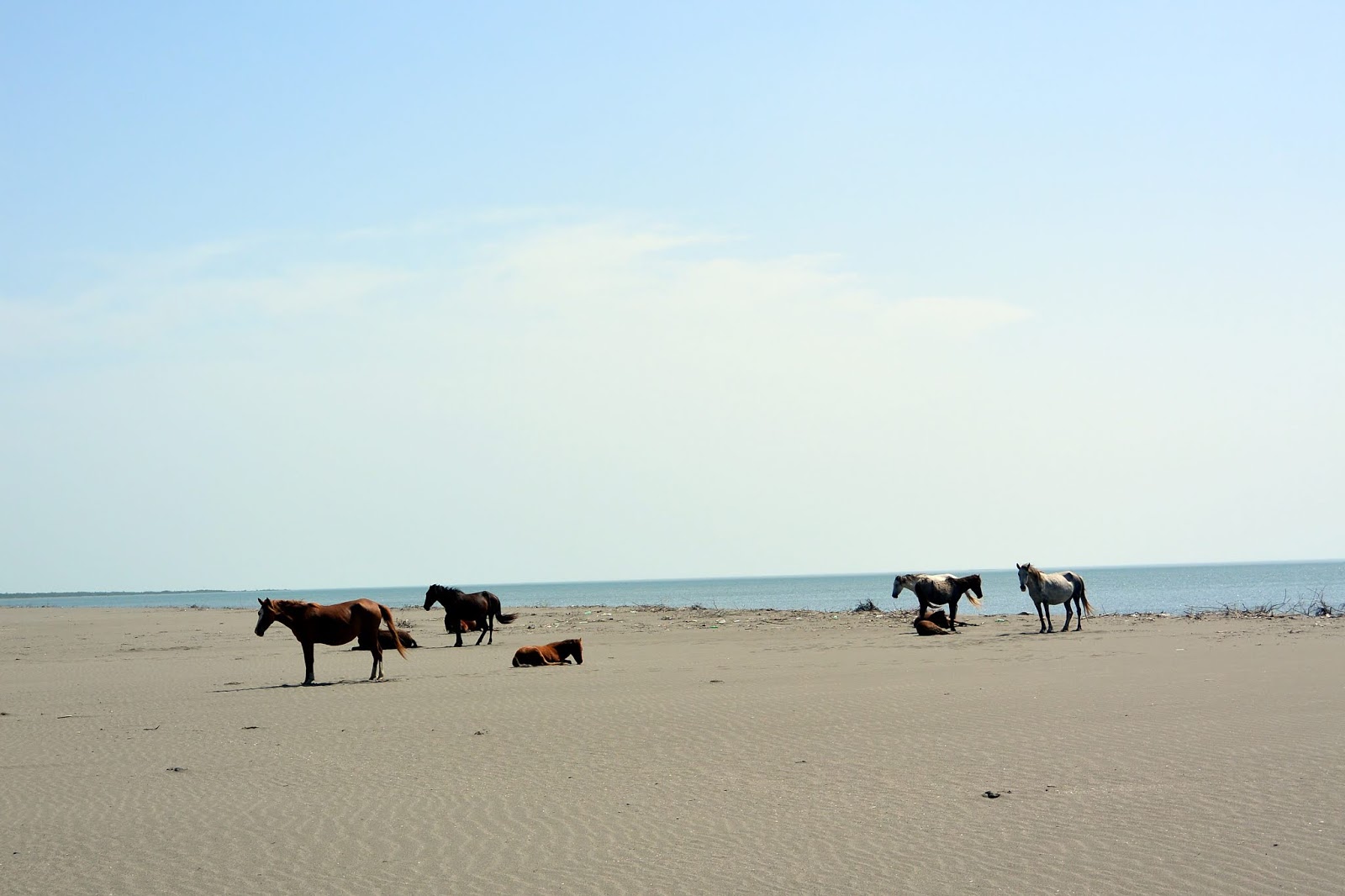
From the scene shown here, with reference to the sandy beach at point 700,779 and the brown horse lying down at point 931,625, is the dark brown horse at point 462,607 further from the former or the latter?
the brown horse lying down at point 931,625

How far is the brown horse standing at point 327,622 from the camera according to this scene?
19109mm

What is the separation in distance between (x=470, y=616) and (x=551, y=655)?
665 centimetres

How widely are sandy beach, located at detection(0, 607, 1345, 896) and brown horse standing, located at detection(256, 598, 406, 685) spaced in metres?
0.95

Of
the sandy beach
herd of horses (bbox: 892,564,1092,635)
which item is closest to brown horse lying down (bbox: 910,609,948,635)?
herd of horses (bbox: 892,564,1092,635)

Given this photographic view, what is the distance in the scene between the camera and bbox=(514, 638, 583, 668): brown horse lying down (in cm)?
2148

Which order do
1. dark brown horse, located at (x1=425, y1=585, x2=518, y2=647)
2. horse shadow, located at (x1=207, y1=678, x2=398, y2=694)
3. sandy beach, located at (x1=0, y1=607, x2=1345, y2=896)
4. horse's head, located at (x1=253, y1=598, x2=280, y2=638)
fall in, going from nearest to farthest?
sandy beach, located at (x1=0, y1=607, x2=1345, y2=896) → horse shadow, located at (x1=207, y1=678, x2=398, y2=694) → horse's head, located at (x1=253, y1=598, x2=280, y2=638) → dark brown horse, located at (x1=425, y1=585, x2=518, y2=647)

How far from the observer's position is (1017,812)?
823 cm

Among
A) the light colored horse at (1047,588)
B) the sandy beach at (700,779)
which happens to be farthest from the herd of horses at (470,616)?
the sandy beach at (700,779)

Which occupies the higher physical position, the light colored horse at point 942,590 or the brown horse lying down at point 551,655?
the light colored horse at point 942,590

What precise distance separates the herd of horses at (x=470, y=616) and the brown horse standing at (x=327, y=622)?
0.05 feet

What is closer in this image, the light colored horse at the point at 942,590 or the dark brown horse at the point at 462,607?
the dark brown horse at the point at 462,607

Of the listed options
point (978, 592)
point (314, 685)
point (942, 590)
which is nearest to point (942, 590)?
point (942, 590)

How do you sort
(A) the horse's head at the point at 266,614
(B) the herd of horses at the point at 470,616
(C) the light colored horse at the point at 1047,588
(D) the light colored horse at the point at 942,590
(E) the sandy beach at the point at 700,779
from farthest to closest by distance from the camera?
(D) the light colored horse at the point at 942,590 → (C) the light colored horse at the point at 1047,588 → (B) the herd of horses at the point at 470,616 → (A) the horse's head at the point at 266,614 → (E) the sandy beach at the point at 700,779

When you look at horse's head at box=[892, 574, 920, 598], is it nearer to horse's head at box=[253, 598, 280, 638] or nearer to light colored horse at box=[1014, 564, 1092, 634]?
light colored horse at box=[1014, 564, 1092, 634]
